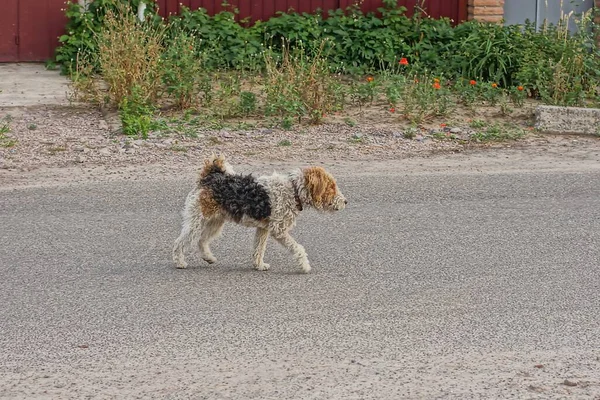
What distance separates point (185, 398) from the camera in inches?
217

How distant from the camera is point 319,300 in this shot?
7.12m

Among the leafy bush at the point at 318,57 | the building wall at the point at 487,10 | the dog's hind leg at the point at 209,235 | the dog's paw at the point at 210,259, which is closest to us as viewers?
the dog's hind leg at the point at 209,235

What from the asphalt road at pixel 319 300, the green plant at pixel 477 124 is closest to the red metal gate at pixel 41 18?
the green plant at pixel 477 124

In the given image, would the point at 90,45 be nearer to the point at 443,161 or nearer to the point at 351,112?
the point at 351,112

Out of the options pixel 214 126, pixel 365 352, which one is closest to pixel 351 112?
pixel 214 126

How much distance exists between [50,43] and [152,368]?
1099 cm

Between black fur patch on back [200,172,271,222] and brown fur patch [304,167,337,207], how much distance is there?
0.31 metres

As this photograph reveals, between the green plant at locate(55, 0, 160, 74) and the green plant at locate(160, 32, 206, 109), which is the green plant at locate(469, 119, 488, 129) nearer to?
the green plant at locate(160, 32, 206, 109)

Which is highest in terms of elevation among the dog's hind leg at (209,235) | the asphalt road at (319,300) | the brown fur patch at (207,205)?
the brown fur patch at (207,205)

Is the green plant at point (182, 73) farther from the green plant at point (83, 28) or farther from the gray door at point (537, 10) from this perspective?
Answer: the gray door at point (537, 10)

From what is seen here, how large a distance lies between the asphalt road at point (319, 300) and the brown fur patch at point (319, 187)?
55cm

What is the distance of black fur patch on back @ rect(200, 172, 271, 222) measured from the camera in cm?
761

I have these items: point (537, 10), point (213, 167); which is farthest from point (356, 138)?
point (537, 10)

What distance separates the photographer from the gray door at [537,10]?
678 inches
